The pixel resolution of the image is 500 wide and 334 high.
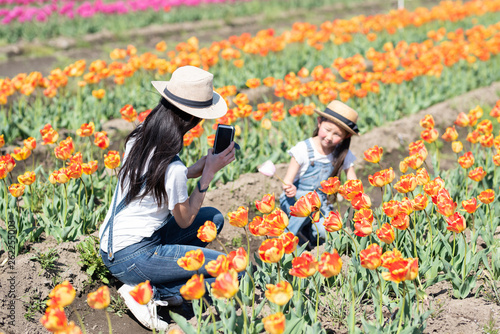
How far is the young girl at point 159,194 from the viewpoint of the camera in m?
2.52

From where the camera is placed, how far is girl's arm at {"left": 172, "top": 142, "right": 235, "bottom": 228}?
2617mm

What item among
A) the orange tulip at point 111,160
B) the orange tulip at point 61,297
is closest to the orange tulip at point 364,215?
the orange tulip at point 61,297

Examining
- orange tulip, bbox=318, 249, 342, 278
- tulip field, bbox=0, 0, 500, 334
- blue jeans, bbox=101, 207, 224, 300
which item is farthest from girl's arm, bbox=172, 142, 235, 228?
orange tulip, bbox=318, 249, 342, 278

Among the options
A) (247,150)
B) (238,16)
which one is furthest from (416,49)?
(238,16)

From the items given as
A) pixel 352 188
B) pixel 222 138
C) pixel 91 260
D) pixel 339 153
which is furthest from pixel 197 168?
pixel 339 153

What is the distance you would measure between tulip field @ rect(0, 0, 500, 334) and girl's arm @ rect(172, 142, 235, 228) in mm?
294

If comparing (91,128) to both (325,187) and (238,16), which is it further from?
(238,16)

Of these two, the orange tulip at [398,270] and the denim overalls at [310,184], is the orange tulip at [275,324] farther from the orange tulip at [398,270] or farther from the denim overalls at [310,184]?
the denim overalls at [310,184]

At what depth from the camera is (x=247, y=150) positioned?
4.37 metres

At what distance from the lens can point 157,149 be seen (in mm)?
2506

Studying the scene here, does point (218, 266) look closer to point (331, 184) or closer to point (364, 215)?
point (364, 215)

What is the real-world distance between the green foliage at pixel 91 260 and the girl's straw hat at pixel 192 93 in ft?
3.25

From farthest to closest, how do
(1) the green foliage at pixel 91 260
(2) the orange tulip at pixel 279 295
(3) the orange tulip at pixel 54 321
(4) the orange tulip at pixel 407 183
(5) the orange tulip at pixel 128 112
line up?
(5) the orange tulip at pixel 128 112
(1) the green foliage at pixel 91 260
(4) the orange tulip at pixel 407 183
(2) the orange tulip at pixel 279 295
(3) the orange tulip at pixel 54 321

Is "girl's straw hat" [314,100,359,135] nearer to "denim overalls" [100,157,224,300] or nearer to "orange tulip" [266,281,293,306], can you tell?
"denim overalls" [100,157,224,300]
